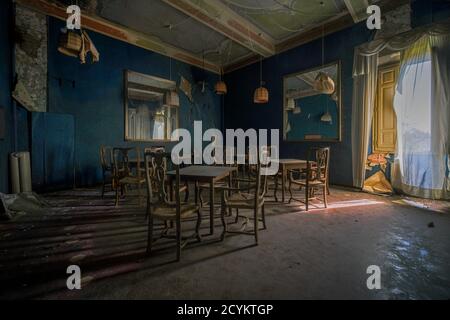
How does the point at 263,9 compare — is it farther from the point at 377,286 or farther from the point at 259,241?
the point at 377,286

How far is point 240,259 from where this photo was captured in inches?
80.4

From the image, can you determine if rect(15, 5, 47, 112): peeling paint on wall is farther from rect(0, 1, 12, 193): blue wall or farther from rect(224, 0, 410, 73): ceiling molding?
rect(224, 0, 410, 73): ceiling molding

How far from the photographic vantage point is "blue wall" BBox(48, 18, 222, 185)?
4711 mm

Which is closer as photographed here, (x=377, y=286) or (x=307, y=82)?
(x=377, y=286)

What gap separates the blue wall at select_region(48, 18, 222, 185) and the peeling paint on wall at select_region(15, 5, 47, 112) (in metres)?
0.12

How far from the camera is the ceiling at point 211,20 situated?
14.8 ft

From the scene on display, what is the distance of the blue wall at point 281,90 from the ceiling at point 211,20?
0.31 meters

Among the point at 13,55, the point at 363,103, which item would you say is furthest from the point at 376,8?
the point at 13,55

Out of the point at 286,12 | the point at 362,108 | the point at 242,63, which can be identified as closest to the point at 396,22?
the point at 362,108

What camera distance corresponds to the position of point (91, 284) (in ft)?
5.46

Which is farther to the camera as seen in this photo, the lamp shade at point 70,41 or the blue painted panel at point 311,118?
the blue painted panel at point 311,118

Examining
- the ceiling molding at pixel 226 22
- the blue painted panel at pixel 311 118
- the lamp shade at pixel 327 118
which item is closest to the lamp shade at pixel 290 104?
the blue painted panel at pixel 311 118

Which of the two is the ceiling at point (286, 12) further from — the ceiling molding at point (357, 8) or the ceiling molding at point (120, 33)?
the ceiling molding at point (120, 33)

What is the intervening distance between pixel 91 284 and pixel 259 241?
1.56 m
